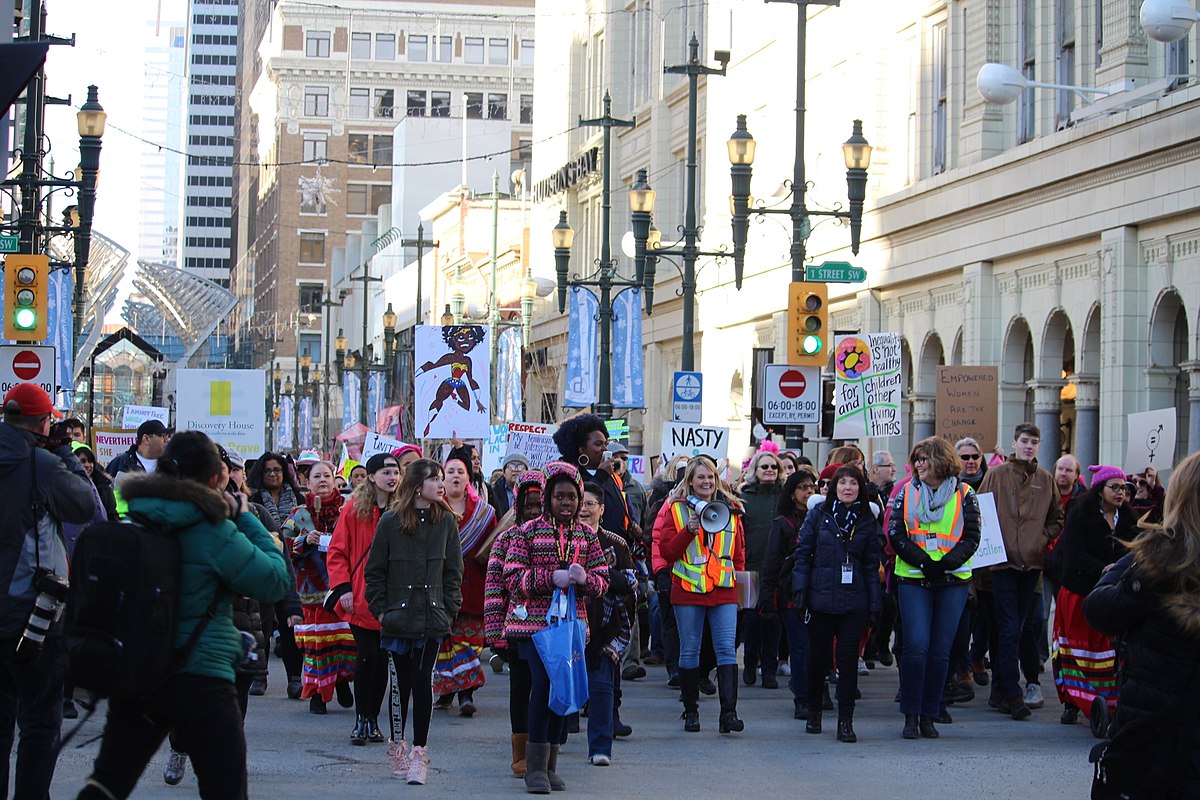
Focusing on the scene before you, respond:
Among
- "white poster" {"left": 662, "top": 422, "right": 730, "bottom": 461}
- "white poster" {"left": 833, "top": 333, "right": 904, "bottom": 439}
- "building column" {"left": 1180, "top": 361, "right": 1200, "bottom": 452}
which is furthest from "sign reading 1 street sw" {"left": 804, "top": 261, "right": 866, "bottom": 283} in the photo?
"building column" {"left": 1180, "top": 361, "right": 1200, "bottom": 452}

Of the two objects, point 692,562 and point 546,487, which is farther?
point 692,562

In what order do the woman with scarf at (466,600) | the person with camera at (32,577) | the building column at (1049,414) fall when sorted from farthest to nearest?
the building column at (1049,414)
the woman with scarf at (466,600)
the person with camera at (32,577)

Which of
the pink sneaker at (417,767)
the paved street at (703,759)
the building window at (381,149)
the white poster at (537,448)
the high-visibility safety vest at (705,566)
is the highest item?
the building window at (381,149)

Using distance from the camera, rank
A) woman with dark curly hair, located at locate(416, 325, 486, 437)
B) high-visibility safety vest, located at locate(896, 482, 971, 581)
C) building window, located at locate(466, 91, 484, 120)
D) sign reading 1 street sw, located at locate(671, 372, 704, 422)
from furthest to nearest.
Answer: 1. building window, located at locate(466, 91, 484, 120)
2. sign reading 1 street sw, located at locate(671, 372, 704, 422)
3. woman with dark curly hair, located at locate(416, 325, 486, 437)
4. high-visibility safety vest, located at locate(896, 482, 971, 581)

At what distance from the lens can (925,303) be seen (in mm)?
33938

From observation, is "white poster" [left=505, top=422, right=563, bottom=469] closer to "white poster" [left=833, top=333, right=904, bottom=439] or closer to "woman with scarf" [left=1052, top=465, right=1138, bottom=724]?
"white poster" [left=833, top=333, right=904, bottom=439]

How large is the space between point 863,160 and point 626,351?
10.1 m

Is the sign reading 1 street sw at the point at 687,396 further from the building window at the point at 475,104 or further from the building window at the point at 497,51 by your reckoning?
the building window at the point at 497,51

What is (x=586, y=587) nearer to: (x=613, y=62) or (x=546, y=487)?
(x=546, y=487)

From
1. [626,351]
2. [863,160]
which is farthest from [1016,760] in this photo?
[626,351]

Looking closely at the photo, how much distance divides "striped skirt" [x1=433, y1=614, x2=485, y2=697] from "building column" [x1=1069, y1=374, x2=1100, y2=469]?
15755 millimetres

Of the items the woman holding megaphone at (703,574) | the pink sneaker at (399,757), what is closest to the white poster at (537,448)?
the woman holding megaphone at (703,574)

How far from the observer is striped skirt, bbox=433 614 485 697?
13.9m

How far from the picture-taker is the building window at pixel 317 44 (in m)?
148
